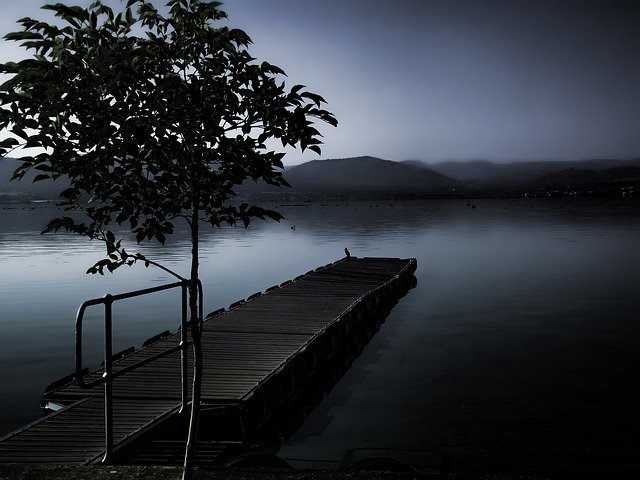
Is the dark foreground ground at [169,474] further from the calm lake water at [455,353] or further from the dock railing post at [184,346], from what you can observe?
the dock railing post at [184,346]

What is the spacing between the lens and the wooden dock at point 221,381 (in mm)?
8930

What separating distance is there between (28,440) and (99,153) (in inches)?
187

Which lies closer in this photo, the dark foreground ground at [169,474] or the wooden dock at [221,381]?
the dark foreground ground at [169,474]

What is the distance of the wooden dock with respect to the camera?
893 centimetres

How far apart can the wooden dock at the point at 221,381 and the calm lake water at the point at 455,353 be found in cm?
139

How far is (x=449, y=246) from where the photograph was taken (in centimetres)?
6281

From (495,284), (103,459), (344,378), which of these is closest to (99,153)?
(103,459)

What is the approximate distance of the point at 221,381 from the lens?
1277 cm

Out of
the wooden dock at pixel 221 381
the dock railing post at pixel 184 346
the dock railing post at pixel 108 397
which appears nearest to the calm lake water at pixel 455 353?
the wooden dock at pixel 221 381

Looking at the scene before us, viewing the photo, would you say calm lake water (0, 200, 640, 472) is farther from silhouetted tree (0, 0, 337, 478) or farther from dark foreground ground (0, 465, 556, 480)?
silhouetted tree (0, 0, 337, 478)

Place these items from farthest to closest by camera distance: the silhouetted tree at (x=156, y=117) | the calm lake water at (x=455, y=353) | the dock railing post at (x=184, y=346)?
the calm lake water at (x=455, y=353), the dock railing post at (x=184, y=346), the silhouetted tree at (x=156, y=117)

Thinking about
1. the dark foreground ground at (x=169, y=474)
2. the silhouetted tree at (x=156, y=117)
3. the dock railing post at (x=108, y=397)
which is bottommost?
the dark foreground ground at (x=169, y=474)

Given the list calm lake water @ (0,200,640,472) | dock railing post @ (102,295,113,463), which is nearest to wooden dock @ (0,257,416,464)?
dock railing post @ (102,295,113,463)

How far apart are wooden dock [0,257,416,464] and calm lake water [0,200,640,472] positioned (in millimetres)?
1391
